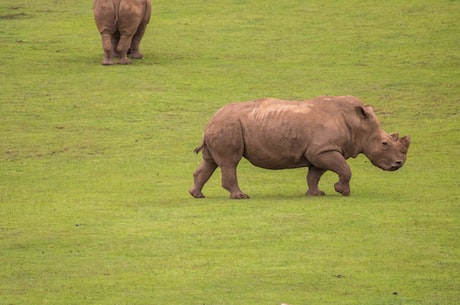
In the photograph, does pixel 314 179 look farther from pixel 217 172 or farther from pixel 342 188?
pixel 217 172

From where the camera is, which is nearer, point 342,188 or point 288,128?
point 288,128

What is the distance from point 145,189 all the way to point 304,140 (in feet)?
10.8

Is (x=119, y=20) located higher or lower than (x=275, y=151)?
lower

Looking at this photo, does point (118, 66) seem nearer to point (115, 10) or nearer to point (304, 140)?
point (115, 10)

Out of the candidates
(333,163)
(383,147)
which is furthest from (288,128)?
(383,147)

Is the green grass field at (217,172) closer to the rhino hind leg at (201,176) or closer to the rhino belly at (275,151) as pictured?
the rhino hind leg at (201,176)

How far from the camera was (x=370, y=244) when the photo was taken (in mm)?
19297

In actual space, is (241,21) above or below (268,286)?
below

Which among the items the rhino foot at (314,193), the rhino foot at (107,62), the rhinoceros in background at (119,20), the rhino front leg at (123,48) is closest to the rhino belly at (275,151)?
the rhino foot at (314,193)

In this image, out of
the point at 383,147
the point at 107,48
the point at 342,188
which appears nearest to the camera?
the point at 342,188

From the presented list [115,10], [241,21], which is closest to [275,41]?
[241,21]

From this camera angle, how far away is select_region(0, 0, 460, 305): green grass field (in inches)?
707

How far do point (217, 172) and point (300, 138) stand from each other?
14.3 feet

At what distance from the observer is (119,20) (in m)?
33.6
